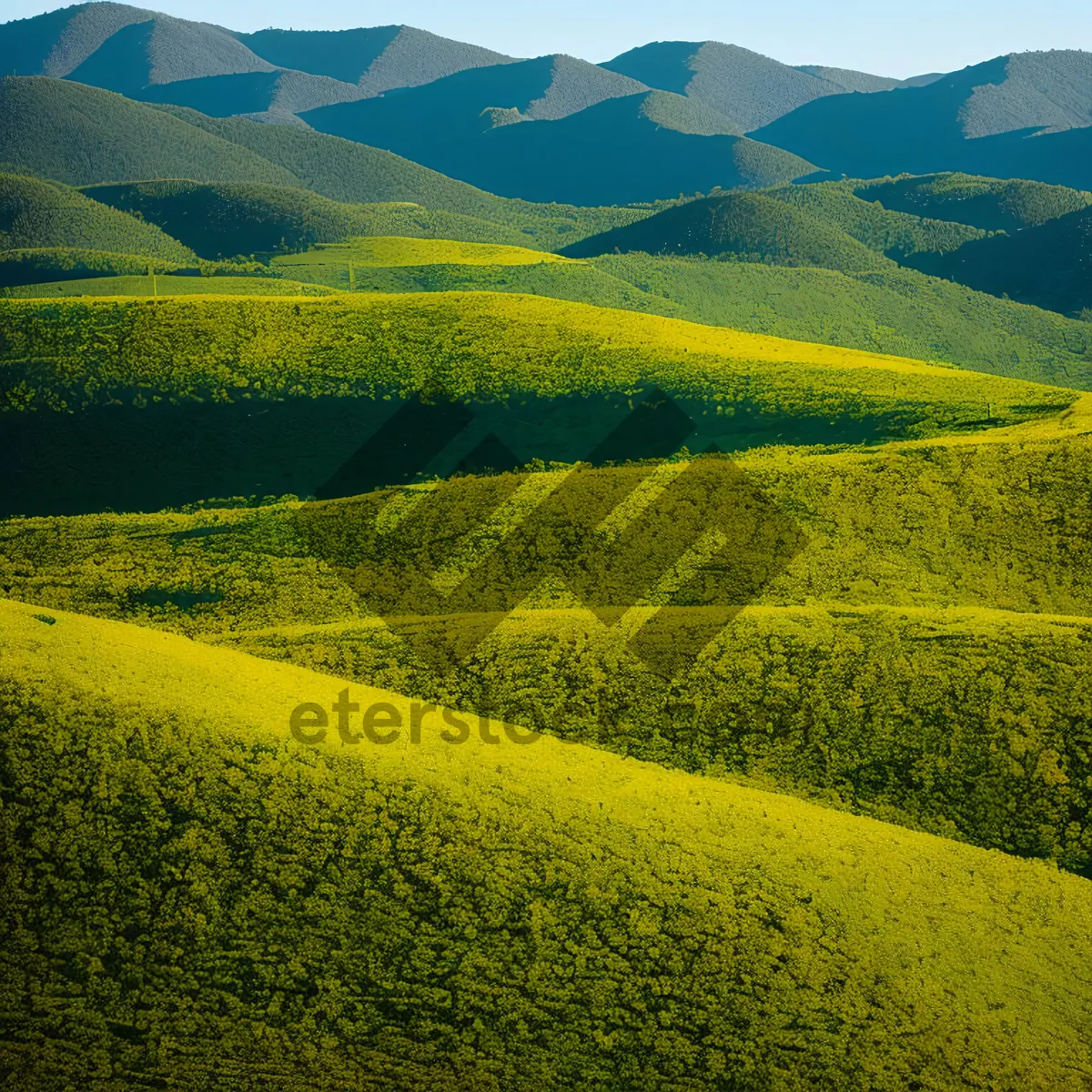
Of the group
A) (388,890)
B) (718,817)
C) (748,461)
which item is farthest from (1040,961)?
(748,461)

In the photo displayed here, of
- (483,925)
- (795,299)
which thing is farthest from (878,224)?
(483,925)

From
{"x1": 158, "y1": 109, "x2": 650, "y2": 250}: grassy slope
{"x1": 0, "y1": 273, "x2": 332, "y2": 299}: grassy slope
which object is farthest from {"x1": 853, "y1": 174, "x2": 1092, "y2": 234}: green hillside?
{"x1": 0, "y1": 273, "x2": 332, "y2": 299}: grassy slope

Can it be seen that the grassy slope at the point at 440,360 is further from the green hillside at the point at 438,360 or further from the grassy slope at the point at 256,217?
the grassy slope at the point at 256,217

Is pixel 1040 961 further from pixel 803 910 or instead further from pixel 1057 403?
pixel 1057 403

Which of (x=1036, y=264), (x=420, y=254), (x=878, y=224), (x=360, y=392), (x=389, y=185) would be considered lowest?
(x=360, y=392)

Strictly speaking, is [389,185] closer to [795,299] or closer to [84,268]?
[84,268]

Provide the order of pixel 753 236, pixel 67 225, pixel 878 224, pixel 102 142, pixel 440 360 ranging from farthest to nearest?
pixel 102 142 → pixel 878 224 → pixel 753 236 → pixel 67 225 → pixel 440 360
